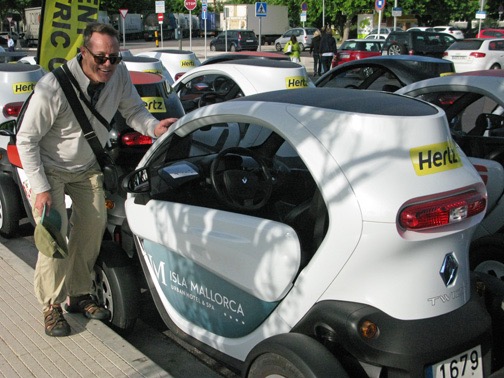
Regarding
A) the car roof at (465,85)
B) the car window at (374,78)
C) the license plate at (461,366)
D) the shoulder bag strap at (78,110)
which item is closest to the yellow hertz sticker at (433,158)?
the license plate at (461,366)

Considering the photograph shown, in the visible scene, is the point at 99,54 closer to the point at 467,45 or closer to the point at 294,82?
the point at 294,82

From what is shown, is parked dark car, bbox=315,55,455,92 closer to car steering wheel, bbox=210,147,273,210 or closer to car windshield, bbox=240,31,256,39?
car steering wheel, bbox=210,147,273,210

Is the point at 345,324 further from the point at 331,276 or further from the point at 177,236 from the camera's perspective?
the point at 177,236

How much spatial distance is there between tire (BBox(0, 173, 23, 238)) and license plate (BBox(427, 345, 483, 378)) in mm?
4622

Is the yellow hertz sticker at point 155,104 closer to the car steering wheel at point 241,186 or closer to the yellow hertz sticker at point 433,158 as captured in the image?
the car steering wheel at point 241,186

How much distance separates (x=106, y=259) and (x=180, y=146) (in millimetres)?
829

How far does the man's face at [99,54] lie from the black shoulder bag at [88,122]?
111 mm

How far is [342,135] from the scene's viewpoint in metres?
2.90

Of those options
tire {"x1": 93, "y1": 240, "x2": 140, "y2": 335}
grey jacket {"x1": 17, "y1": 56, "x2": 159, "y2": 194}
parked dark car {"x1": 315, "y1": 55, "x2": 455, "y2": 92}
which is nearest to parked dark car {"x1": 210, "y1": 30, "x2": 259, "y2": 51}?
parked dark car {"x1": 315, "y1": 55, "x2": 455, "y2": 92}

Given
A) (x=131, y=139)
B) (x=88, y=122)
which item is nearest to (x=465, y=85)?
(x=131, y=139)

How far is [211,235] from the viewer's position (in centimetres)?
334

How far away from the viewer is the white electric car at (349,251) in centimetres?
273

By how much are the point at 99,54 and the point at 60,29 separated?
4.16 m

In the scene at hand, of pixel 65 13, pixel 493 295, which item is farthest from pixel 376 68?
pixel 493 295
